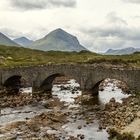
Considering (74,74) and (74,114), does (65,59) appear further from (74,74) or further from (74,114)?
(74,114)

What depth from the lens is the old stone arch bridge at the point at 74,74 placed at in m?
60.4

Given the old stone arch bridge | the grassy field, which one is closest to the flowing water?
the old stone arch bridge

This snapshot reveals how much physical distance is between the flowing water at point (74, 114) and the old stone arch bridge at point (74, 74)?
267 cm

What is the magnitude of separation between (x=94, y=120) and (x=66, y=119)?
3.89 m

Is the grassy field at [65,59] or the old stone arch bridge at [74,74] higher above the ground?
the grassy field at [65,59]

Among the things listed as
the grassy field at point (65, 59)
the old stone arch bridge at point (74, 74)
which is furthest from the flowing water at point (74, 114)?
the grassy field at point (65, 59)

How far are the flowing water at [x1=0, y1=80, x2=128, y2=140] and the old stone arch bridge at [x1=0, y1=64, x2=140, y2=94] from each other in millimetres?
2668

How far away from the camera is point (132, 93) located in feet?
204

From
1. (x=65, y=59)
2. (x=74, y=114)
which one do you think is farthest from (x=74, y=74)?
(x=65, y=59)

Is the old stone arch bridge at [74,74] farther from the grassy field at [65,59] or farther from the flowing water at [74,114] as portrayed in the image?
the grassy field at [65,59]

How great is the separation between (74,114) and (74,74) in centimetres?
1832

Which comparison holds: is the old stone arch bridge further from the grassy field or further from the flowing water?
the grassy field

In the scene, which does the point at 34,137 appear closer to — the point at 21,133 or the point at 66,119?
the point at 21,133

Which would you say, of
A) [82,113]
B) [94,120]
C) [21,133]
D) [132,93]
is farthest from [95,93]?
[21,133]
